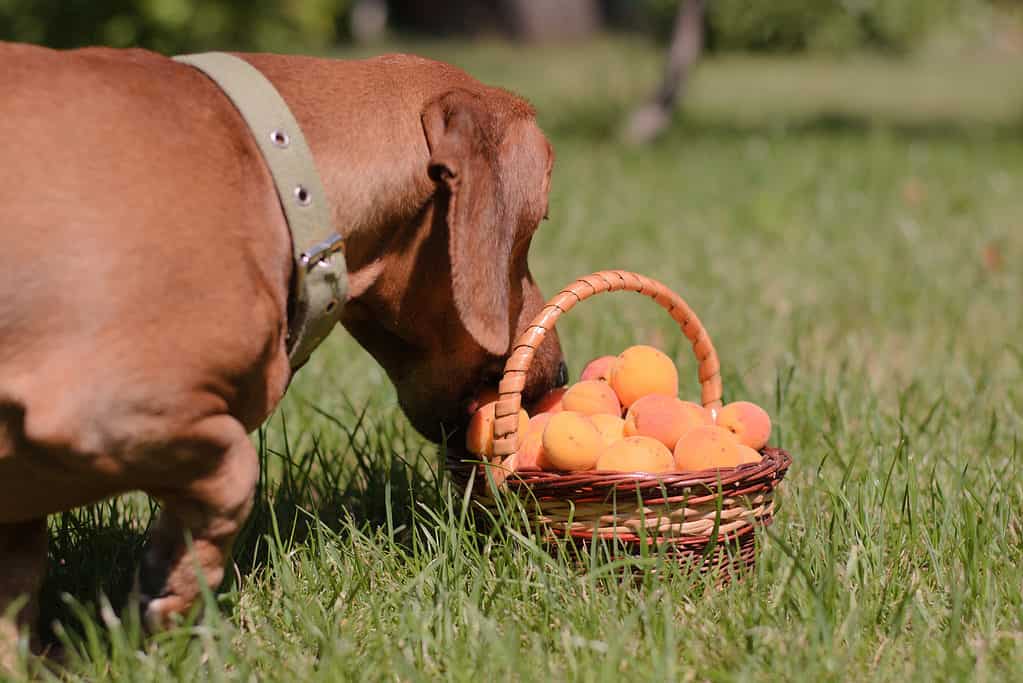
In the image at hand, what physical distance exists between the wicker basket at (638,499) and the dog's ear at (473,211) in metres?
0.17

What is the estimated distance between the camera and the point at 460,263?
2.39 meters

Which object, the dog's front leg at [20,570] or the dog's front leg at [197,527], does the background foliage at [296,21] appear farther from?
the dog's front leg at [197,527]

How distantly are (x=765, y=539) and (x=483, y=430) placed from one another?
652 millimetres

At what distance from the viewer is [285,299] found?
2.26 metres

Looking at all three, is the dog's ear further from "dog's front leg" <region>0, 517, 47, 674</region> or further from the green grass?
"dog's front leg" <region>0, 517, 47, 674</region>

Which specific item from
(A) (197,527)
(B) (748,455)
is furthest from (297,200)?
(B) (748,455)

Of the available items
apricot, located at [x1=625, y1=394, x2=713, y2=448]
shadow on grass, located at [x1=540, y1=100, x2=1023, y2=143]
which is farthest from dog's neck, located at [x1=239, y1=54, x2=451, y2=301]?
shadow on grass, located at [x1=540, y1=100, x2=1023, y2=143]

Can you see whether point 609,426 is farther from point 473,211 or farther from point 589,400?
point 473,211

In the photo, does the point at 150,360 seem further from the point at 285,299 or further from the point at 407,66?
the point at 407,66

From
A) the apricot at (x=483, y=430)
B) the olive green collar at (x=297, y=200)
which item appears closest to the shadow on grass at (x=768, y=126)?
the apricot at (x=483, y=430)

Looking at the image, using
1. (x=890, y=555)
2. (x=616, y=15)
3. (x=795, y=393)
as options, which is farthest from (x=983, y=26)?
(x=616, y=15)

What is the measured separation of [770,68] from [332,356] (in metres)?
15.7

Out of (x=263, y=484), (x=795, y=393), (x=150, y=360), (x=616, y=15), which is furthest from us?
(x=616, y=15)

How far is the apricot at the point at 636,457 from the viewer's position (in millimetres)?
2602
